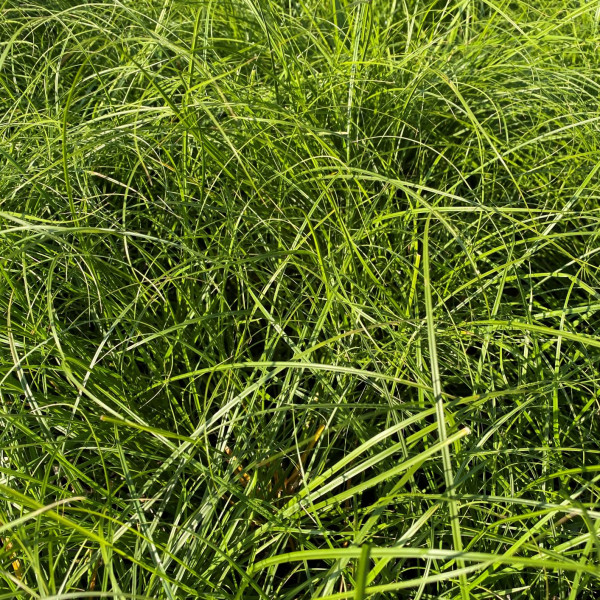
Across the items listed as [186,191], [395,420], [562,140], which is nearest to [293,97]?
[186,191]

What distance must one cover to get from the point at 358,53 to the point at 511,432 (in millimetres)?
994

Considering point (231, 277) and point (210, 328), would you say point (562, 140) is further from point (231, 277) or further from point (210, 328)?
point (210, 328)

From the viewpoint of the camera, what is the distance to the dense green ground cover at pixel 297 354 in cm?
98

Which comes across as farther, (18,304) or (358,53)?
→ (358,53)

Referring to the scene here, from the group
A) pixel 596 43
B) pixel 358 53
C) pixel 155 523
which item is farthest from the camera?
pixel 596 43

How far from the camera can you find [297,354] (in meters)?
1.06

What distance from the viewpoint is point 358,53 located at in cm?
164

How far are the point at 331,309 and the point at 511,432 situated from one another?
0.39 metres

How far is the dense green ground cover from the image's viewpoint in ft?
3.23

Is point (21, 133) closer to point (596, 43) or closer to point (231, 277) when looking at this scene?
point (231, 277)

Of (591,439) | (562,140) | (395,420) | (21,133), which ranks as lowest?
(591,439)

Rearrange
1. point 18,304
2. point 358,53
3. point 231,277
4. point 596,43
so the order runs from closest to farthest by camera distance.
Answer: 1. point 18,304
2. point 231,277
3. point 358,53
4. point 596,43

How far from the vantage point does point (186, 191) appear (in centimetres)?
138

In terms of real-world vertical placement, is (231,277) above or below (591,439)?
above
